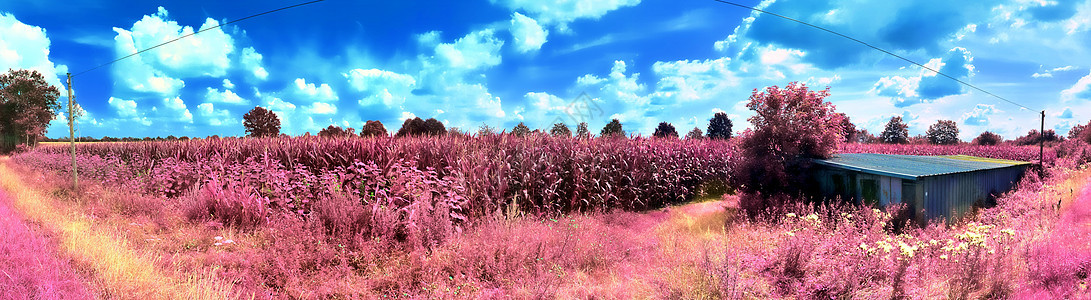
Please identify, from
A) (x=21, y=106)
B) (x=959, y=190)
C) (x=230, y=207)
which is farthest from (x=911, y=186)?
(x=21, y=106)

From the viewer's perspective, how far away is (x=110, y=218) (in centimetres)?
806

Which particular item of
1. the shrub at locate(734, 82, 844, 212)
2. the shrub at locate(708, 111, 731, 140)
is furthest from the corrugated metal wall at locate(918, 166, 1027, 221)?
the shrub at locate(708, 111, 731, 140)

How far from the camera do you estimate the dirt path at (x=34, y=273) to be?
11.1 ft

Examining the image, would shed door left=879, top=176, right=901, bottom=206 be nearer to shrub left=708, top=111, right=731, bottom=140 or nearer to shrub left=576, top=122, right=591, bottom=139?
shrub left=576, top=122, right=591, bottom=139

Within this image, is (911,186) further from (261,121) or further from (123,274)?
(261,121)

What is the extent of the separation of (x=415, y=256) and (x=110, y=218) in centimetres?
713

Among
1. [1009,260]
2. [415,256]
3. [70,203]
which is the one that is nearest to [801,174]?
[1009,260]

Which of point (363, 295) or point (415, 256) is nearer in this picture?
point (363, 295)

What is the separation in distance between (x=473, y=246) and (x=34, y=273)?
371cm

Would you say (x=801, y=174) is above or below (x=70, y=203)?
above

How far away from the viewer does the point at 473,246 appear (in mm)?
5176

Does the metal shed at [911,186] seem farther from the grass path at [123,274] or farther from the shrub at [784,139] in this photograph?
the grass path at [123,274]

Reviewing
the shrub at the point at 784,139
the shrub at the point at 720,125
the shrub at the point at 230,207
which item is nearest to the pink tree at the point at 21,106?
the shrub at the point at 230,207

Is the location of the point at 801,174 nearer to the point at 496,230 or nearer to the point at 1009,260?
the point at 1009,260
